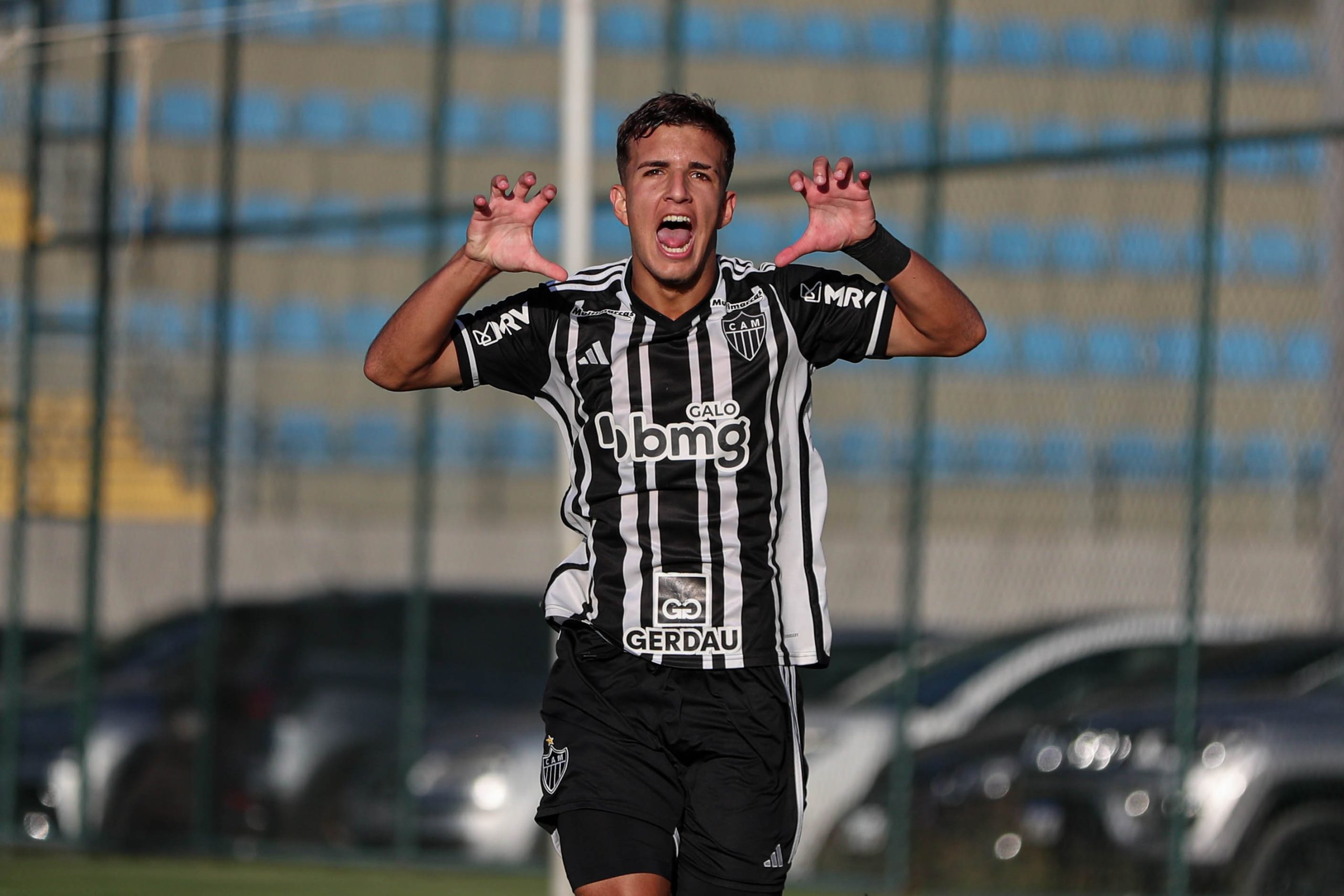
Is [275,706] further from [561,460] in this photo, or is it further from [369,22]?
[369,22]

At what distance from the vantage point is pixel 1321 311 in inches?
392

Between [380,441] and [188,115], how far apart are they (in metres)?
2.43

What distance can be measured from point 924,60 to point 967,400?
225 cm

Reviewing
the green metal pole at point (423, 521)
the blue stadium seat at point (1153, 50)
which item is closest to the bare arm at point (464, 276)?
the green metal pole at point (423, 521)

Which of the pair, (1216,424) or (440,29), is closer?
(1216,424)

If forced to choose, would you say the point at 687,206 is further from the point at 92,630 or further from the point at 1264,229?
the point at 92,630

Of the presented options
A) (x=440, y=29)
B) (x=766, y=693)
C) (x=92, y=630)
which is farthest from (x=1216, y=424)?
(x=766, y=693)

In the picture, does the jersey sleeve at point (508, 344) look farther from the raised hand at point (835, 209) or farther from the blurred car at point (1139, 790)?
the blurred car at point (1139, 790)

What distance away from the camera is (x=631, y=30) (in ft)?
42.7

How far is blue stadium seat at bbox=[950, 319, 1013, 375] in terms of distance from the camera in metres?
12.7

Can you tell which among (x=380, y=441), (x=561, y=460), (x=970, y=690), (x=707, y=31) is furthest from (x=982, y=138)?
(x=380, y=441)

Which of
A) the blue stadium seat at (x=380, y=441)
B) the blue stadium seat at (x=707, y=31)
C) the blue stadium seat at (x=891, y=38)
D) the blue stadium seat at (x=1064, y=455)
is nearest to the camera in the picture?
the blue stadium seat at (x=1064, y=455)

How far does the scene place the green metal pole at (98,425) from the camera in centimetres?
1231

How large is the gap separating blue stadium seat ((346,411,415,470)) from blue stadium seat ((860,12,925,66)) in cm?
383
